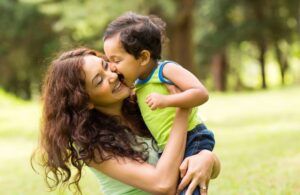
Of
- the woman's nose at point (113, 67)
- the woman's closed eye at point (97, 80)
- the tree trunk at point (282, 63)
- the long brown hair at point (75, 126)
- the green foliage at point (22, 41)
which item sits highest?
the woman's nose at point (113, 67)

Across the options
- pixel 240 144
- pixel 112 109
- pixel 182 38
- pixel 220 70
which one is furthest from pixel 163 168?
pixel 220 70

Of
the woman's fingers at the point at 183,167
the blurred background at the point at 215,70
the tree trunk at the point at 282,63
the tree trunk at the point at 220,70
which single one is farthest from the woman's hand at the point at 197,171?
the tree trunk at the point at 282,63

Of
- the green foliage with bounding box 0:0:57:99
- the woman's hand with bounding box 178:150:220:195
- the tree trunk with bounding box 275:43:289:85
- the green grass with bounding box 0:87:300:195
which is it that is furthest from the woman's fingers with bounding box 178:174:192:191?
the tree trunk with bounding box 275:43:289:85

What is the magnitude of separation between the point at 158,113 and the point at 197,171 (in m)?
0.35

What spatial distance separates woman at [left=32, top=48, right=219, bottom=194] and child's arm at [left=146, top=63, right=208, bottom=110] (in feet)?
0.24

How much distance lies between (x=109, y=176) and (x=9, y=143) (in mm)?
9871

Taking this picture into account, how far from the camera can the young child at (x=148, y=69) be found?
10.6 feet

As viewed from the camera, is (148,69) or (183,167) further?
(148,69)

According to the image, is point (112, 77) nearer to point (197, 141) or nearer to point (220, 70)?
point (197, 141)

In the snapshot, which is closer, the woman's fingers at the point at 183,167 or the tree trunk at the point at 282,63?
the woman's fingers at the point at 183,167

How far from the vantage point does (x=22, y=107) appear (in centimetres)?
1958

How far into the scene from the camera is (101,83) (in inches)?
126

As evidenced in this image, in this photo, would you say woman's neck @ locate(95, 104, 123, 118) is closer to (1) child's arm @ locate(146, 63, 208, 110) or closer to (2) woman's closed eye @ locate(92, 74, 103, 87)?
(2) woman's closed eye @ locate(92, 74, 103, 87)

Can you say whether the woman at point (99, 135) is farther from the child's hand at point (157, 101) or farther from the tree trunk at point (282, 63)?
the tree trunk at point (282, 63)
